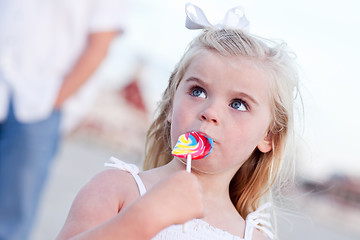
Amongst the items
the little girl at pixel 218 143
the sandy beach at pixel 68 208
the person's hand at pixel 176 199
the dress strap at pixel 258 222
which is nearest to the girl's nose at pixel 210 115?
the little girl at pixel 218 143

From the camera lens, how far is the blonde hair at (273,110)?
1.86 meters

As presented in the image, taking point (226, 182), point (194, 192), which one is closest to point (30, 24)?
point (226, 182)

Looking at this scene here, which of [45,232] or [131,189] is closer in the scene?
[131,189]

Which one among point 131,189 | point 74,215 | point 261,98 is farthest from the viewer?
point 261,98

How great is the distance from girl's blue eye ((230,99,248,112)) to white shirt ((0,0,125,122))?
4.85 feet

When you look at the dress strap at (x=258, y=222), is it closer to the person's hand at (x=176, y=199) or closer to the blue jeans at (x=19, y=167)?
the person's hand at (x=176, y=199)

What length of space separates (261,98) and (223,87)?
169mm

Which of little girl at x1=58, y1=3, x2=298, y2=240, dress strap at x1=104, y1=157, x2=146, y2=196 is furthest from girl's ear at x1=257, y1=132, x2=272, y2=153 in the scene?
dress strap at x1=104, y1=157, x2=146, y2=196

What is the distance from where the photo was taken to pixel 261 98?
1819 millimetres

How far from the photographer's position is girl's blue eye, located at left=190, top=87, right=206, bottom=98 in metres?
1.74

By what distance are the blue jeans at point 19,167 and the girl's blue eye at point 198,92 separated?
1.42m

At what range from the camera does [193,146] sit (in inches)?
63.1

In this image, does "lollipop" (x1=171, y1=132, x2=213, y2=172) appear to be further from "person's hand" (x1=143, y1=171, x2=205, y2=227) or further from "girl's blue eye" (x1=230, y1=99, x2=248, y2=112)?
"person's hand" (x1=143, y1=171, x2=205, y2=227)

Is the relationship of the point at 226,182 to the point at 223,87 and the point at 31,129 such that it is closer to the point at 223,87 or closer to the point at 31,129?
the point at 223,87
